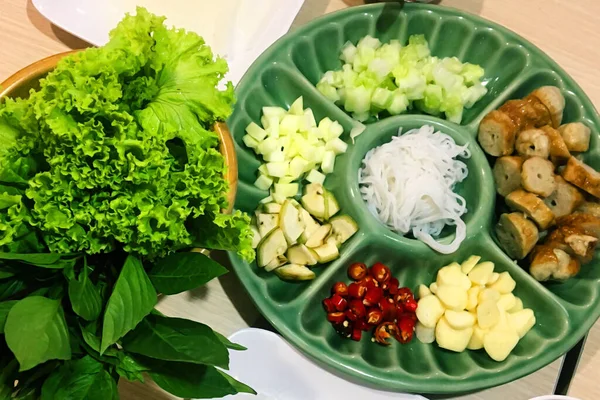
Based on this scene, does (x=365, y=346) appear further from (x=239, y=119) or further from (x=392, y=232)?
(x=239, y=119)

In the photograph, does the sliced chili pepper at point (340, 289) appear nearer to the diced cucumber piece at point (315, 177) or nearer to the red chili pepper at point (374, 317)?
the red chili pepper at point (374, 317)

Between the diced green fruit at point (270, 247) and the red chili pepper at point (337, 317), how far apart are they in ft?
0.63

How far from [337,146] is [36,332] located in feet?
2.79

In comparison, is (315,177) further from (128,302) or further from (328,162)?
(128,302)

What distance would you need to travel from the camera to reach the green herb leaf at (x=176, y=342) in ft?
2.63

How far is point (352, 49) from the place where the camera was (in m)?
1.47

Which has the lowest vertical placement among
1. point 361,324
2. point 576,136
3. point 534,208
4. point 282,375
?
point 282,375

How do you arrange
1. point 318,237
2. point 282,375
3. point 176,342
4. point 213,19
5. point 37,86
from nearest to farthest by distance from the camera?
1. point 176,342
2. point 37,86
3. point 282,375
4. point 318,237
5. point 213,19

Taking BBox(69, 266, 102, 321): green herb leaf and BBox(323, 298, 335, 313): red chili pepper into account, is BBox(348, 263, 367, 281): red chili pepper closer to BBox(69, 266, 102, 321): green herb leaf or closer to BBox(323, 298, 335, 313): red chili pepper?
BBox(323, 298, 335, 313): red chili pepper

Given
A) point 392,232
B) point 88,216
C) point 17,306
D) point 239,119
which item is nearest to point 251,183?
point 239,119

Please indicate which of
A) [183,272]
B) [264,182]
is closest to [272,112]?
[264,182]

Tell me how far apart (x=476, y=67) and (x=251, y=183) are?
69 cm

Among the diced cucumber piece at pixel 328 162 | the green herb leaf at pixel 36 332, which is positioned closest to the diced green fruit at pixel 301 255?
the diced cucumber piece at pixel 328 162

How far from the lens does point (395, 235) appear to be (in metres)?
1.32
